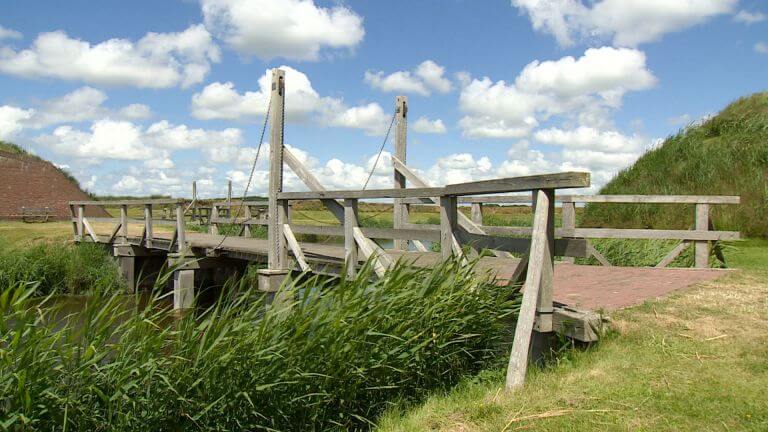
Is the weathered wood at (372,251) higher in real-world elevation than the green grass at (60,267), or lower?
higher

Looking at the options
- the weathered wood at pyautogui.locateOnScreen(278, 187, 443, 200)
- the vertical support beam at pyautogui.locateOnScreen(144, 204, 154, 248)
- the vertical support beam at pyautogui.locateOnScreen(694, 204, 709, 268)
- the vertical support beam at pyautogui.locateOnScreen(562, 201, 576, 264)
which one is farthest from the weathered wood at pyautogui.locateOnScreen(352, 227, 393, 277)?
the vertical support beam at pyautogui.locateOnScreen(144, 204, 154, 248)

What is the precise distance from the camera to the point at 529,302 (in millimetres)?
4586

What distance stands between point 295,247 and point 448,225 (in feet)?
10.8

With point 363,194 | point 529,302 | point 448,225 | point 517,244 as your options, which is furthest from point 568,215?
point 529,302

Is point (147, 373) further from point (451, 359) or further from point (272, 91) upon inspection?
point (272, 91)

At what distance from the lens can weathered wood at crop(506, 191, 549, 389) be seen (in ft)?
14.3

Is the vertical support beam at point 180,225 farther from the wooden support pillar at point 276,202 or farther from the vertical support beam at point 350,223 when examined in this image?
the vertical support beam at point 350,223

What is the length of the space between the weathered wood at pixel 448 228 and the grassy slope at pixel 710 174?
978 cm

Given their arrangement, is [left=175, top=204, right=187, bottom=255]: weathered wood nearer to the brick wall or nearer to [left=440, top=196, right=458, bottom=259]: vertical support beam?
[left=440, top=196, right=458, bottom=259]: vertical support beam

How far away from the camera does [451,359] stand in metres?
5.07

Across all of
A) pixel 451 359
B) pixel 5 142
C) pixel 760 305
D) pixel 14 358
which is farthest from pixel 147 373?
pixel 5 142

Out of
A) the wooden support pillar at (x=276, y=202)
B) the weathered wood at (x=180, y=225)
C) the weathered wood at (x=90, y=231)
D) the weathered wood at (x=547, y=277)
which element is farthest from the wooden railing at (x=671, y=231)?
the weathered wood at (x=90, y=231)

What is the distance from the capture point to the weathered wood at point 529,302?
14.3 ft

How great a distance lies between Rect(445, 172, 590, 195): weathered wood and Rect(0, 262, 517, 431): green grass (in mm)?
784
